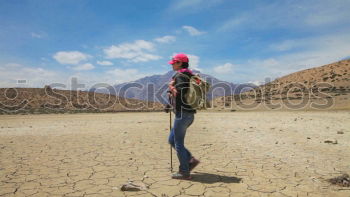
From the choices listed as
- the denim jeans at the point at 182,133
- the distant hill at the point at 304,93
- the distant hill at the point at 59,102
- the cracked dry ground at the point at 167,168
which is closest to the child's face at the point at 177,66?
the denim jeans at the point at 182,133

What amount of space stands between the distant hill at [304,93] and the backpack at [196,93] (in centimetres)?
2614

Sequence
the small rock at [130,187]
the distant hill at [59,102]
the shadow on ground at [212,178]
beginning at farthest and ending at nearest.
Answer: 1. the distant hill at [59,102]
2. the shadow on ground at [212,178]
3. the small rock at [130,187]

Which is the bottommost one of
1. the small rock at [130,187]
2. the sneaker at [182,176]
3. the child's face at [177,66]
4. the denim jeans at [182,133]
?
the small rock at [130,187]

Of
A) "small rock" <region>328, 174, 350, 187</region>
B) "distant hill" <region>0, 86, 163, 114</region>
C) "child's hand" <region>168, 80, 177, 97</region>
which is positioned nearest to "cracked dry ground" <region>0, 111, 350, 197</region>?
"small rock" <region>328, 174, 350, 187</region>

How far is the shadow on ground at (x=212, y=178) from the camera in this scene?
4430 millimetres

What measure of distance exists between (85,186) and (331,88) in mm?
38517

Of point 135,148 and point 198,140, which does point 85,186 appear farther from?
point 198,140

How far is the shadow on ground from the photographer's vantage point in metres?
4.43

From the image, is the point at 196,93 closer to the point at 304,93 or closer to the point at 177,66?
the point at 177,66

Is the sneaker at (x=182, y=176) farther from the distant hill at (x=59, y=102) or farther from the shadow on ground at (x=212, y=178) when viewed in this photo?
the distant hill at (x=59, y=102)

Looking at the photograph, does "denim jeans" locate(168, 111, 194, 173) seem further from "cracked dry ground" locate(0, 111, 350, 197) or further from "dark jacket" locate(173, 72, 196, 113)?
"cracked dry ground" locate(0, 111, 350, 197)

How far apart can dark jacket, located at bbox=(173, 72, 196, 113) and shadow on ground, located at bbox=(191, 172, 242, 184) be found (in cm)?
117

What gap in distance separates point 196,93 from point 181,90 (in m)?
0.23

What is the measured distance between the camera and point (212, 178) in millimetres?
4598
